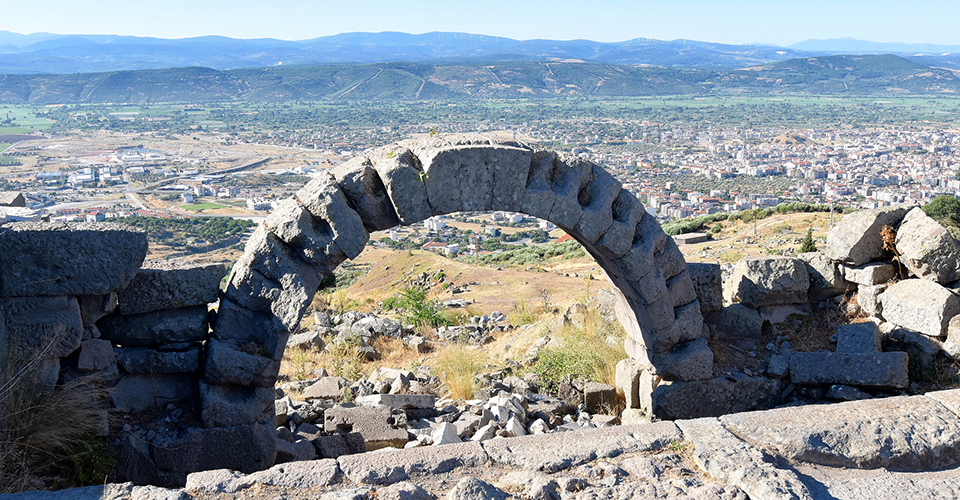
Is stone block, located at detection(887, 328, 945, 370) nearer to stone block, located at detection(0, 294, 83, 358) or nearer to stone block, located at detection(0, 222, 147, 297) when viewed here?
stone block, located at detection(0, 222, 147, 297)

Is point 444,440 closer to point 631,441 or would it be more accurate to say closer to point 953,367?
point 631,441

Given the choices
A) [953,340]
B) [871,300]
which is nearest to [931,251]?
[871,300]

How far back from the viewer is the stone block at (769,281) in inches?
307

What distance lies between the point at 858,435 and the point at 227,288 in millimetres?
5104

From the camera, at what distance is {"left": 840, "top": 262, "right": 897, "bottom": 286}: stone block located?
25.4 feet

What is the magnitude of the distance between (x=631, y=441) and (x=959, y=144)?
10164 cm

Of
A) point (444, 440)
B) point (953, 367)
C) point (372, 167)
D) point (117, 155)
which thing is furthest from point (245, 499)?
point (117, 155)

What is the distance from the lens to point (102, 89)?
550 ft

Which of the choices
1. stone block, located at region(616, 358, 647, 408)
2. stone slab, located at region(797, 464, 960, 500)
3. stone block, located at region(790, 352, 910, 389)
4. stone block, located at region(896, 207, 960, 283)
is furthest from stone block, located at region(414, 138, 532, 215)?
stone block, located at region(896, 207, 960, 283)

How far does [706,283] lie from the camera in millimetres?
7539

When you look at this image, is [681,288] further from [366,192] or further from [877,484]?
[366,192]

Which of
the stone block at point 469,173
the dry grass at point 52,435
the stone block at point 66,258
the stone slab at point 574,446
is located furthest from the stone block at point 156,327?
the stone slab at point 574,446

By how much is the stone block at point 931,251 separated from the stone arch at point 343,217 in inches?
141

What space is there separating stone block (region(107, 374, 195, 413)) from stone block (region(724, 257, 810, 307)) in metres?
5.82
